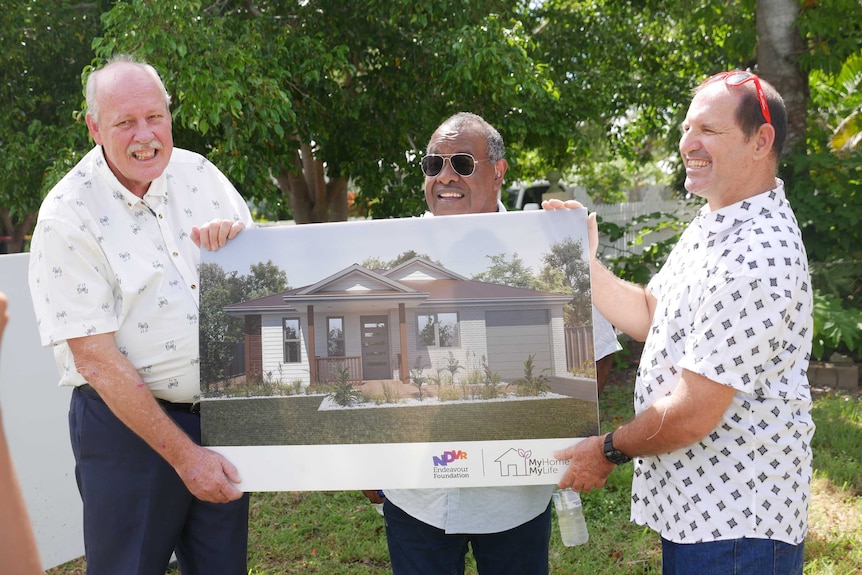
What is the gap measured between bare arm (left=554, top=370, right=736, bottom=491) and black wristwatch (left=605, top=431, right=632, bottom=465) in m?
0.01

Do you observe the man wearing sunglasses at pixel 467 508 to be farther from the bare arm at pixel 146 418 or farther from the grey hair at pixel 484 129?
the bare arm at pixel 146 418

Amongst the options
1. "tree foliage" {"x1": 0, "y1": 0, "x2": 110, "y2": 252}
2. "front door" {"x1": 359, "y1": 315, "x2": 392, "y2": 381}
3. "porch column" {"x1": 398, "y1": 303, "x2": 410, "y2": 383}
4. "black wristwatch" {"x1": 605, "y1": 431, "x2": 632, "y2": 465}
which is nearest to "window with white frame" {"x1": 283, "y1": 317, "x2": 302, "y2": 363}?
"front door" {"x1": 359, "y1": 315, "x2": 392, "y2": 381}

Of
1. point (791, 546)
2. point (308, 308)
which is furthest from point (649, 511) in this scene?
point (308, 308)

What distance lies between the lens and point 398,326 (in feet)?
8.16

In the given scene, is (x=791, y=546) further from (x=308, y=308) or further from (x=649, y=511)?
(x=308, y=308)

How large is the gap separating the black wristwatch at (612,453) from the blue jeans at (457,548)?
479 mm

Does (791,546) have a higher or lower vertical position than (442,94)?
lower

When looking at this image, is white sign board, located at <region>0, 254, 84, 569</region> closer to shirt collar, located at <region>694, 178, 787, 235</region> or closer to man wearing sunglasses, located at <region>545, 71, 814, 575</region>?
man wearing sunglasses, located at <region>545, 71, 814, 575</region>

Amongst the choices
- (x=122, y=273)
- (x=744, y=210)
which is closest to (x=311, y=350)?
(x=122, y=273)

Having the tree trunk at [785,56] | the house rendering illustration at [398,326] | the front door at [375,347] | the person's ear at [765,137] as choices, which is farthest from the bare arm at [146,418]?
the tree trunk at [785,56]

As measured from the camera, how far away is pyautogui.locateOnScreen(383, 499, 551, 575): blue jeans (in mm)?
2648

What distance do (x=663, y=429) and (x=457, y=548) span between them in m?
0.87

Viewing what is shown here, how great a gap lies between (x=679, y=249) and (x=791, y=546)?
87cm

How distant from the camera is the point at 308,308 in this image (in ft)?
8.23
